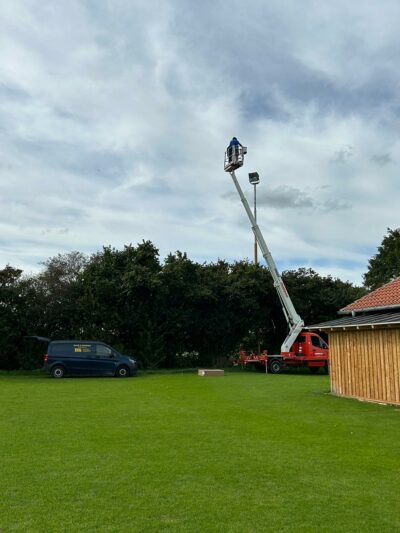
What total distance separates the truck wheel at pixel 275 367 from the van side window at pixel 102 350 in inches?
336

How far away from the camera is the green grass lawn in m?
5.41

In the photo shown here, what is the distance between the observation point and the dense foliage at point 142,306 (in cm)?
3052

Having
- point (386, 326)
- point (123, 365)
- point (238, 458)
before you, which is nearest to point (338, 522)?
point (238, 458)

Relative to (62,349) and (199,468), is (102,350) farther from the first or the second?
(199,468)

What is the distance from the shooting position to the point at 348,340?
653 inches

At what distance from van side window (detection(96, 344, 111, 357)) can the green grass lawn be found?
13062 millimetres

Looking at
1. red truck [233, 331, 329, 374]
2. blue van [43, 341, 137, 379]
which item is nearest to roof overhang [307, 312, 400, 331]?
red truck [233, 331, 329, 374]

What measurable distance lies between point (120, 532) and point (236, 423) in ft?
20.6

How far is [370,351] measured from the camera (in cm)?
1548

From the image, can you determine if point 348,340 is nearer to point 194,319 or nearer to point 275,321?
point 194,319

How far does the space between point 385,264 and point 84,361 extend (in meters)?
35.3

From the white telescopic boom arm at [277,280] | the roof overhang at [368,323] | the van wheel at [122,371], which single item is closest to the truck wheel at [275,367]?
the white telescopic boom arm at [277,280]

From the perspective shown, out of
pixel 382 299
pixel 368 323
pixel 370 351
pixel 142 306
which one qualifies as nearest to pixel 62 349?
pixel 142 306

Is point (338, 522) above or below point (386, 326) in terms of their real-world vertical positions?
below
